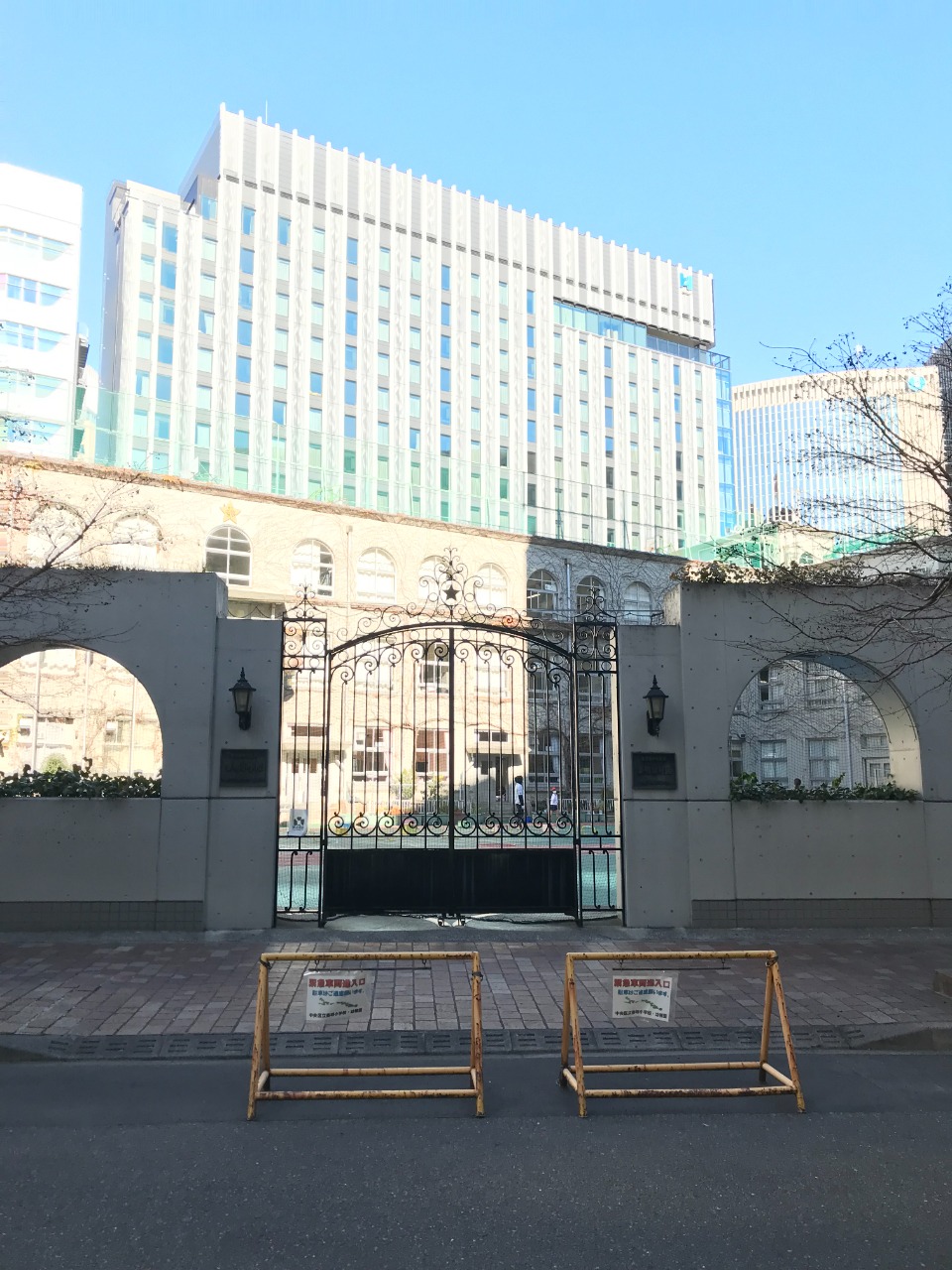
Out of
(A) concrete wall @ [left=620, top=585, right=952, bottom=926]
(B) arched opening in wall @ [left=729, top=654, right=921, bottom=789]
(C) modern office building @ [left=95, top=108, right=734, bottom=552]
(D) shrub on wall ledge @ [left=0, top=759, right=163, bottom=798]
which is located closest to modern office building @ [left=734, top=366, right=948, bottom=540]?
(A) concrete wall @ [left=620, top=585, right=952, bottom=926]

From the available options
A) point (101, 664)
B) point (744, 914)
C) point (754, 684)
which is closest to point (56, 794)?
point (744, 914)

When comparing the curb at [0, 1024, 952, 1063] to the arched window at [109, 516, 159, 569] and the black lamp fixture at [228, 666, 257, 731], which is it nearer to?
the black lamp fixture at [228, 666, 257, 731]

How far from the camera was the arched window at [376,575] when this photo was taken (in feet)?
143

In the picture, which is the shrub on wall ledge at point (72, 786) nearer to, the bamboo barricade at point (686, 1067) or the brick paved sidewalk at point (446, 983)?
the brick paved sidewalk at point (446, 983)

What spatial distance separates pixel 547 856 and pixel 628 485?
246 ft

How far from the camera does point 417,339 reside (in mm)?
76625

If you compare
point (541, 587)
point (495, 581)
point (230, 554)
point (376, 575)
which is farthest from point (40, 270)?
point (541, 587)

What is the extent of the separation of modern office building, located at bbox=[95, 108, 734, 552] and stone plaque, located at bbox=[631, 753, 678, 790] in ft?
129

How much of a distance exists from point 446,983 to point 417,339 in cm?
7282

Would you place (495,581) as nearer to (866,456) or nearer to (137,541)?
(137,541)

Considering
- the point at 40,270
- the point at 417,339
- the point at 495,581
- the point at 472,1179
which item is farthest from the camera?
the point at 417,339

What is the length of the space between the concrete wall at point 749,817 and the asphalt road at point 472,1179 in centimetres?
495

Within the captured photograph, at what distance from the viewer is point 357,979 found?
19.9ft

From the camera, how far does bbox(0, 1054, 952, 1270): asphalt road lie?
4203 millimetres
